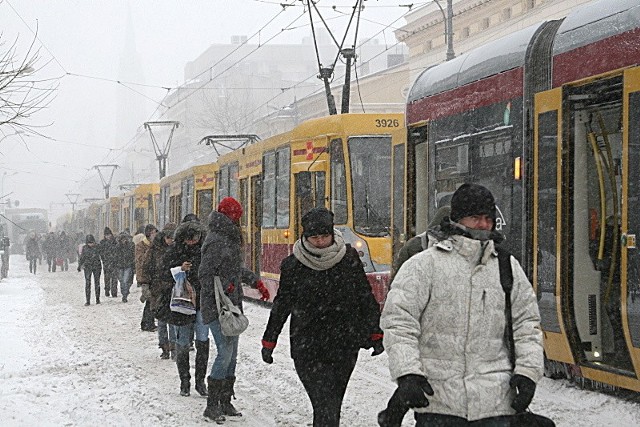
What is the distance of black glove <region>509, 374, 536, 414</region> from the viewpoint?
13.6ft

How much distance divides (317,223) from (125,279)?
18298 millimetres

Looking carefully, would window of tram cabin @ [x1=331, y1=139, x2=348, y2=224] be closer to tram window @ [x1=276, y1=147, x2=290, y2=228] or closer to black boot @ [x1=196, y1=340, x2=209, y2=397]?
tram window @ [x1=276, y1=147, x2=290, y2=228]

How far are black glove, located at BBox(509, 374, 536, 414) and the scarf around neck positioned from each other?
2.12 m

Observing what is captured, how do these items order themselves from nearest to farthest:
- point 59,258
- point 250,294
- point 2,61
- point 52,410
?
point 52,410
point 2,61
point 250,294
point 59,258

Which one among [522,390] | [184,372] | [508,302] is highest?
[508,302]

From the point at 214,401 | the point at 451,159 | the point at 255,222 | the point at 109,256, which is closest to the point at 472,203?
the point at 214,401

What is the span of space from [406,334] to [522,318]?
52 centimetres

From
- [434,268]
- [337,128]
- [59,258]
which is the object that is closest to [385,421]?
[434,268]

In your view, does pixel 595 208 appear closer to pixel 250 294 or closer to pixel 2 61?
pixel 2 61

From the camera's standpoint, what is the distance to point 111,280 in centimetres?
2580

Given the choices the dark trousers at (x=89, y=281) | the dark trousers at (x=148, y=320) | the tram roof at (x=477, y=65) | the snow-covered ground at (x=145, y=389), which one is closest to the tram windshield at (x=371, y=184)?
the snow-covered ground at (x=145, y=389)

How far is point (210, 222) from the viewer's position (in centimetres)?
834

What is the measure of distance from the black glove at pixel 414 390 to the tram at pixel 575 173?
378 cm

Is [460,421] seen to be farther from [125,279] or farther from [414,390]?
[125,279]
